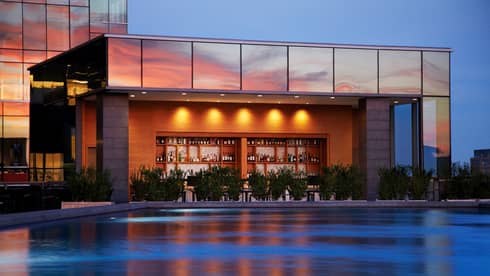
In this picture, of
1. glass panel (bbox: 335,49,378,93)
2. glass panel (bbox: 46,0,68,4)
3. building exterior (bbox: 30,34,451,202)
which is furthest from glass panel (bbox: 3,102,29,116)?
glass panel (bbox: 335,49,378,93)

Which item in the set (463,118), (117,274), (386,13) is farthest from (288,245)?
(386,13)

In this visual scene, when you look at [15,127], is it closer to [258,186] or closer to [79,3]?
[79,3]

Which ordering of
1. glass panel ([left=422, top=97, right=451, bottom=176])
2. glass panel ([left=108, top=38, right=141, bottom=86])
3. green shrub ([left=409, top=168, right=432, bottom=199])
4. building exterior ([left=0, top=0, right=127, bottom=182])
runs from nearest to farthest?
glass panel ([left=108, top=38, right=141, bottom=86])
green shrub ([left=409, top=168, right=432, bottom=199])
glass panel ([left=422, top=97, right=451, bottom=176])
building exterior ([left=0, top=0, right=127, bottom=182])

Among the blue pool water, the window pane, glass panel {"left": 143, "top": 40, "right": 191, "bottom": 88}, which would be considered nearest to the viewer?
the blue pool water

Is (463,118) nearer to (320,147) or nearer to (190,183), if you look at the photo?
(320,147)

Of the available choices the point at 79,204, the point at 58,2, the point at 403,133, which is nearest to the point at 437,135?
the point at 403,133

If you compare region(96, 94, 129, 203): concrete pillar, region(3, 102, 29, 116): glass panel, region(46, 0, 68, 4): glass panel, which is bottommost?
region(96, 94, 129, 203): concrete pillar

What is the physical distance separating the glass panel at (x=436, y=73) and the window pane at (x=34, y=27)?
24.7m

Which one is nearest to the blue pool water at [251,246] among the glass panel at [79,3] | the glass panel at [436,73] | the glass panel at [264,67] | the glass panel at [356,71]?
the glass panel at [264,67]

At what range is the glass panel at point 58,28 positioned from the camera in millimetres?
48819

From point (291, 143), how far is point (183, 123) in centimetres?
425

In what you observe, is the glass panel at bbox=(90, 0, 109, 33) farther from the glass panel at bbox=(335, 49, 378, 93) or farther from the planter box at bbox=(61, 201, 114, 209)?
the planter box at bbox=(61, 201, 114, 209)

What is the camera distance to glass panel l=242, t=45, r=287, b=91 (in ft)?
95.8

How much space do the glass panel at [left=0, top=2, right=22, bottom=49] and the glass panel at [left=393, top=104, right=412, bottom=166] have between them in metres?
23.2
